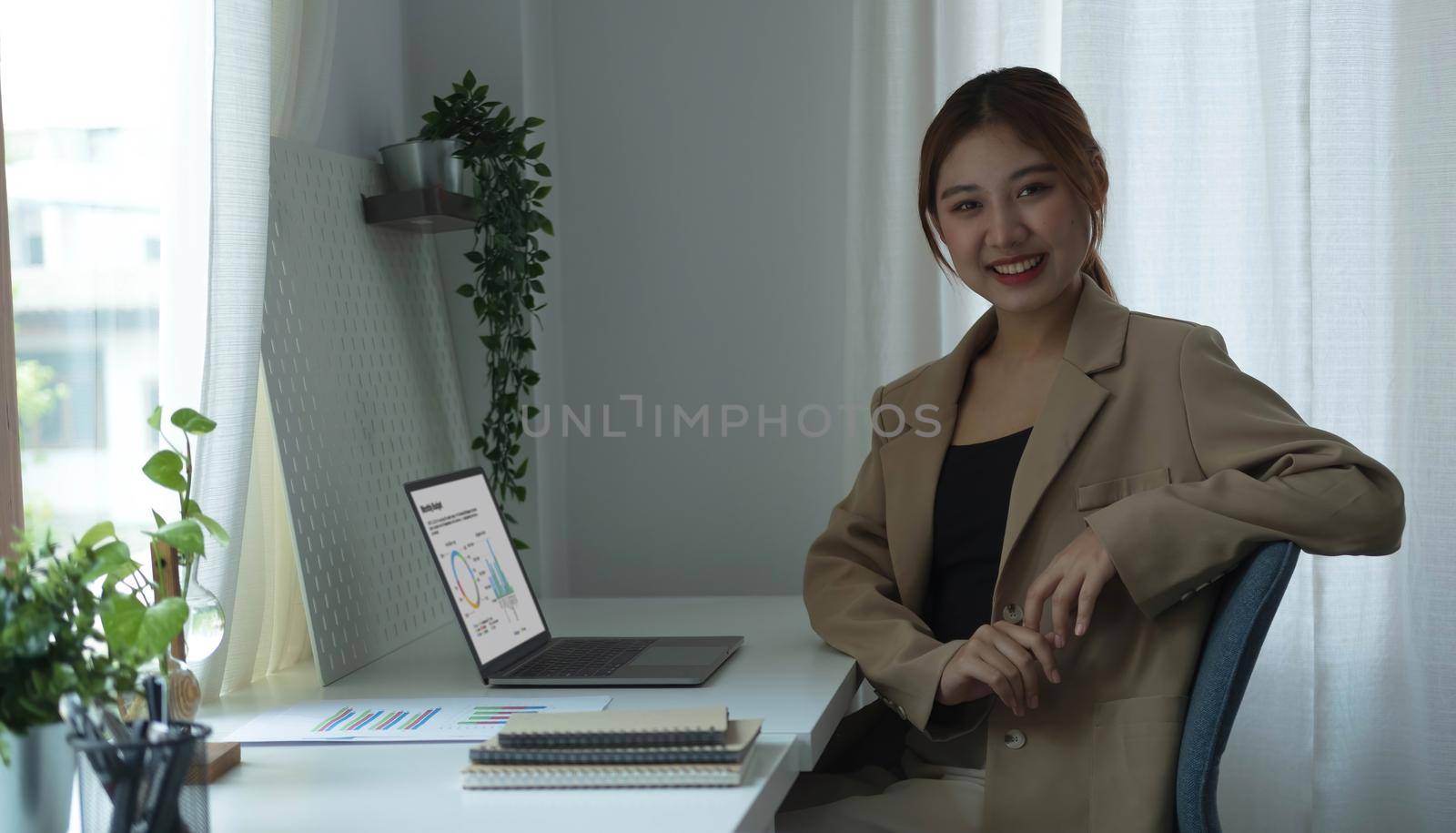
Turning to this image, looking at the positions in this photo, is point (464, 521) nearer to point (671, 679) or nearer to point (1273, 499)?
point (671, 679)

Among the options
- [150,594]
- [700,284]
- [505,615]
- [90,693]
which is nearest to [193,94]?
[150,594]

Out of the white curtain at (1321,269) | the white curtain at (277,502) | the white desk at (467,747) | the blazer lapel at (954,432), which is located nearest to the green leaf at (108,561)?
the white desk at (467,747)

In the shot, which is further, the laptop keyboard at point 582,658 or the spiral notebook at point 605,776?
the laptop keyboard at point 582,658

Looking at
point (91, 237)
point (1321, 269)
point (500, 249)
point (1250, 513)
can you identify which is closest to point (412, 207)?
point (500, 249)

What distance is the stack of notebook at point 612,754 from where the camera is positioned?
1.10 meters

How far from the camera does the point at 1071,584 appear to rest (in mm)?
1352

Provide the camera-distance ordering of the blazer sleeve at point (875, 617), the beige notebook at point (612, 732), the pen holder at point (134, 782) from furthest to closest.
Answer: the blazer sleeve at point (875, 617) < the beige notebook at point (612, 732) < the pen holder at point (134, 782)

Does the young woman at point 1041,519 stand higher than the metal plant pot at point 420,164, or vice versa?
the metal plant pot at point 420,164

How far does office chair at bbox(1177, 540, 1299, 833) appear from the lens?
1.23m

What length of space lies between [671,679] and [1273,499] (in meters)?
0.70

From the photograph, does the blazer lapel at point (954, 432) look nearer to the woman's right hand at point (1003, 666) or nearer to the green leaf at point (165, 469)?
the woman's right hand at point (1003, 666)

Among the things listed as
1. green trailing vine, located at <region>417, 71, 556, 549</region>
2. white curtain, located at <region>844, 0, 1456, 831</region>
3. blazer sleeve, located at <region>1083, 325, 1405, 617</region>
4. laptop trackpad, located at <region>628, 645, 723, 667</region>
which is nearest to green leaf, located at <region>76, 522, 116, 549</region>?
laptop trackpad, located at <region>628, 645, 723, 667</region>

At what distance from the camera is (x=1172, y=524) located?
1.31 m

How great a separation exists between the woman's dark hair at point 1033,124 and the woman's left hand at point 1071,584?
470mm
